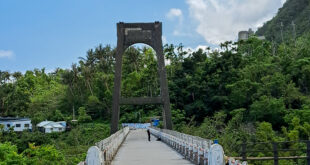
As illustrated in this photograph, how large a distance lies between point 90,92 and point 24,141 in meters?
28.8

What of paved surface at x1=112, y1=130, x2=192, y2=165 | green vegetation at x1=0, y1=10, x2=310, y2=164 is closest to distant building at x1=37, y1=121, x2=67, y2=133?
green vegetation at x1=0, y1=10, x2=310, y2=164

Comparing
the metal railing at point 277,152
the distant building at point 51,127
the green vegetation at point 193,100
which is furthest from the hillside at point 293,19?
the metal railing at point 277,152

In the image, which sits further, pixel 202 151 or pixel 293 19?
pixel 293 19

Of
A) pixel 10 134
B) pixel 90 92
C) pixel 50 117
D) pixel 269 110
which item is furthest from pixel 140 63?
pixel 269 110

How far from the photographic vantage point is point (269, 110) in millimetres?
41562

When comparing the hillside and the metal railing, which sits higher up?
the hillside

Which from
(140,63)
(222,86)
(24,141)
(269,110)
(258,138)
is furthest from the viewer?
(140,63)

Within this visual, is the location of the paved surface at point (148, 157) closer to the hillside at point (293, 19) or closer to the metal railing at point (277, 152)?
the metal railing at point (277, 152)

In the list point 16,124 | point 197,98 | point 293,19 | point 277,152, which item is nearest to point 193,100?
point 197,98

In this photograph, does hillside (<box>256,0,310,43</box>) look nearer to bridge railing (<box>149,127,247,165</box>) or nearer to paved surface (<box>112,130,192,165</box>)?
paved surface (<box>112,130,192,165</box>)

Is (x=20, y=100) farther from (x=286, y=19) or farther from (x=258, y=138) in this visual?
(x=286, y=19)

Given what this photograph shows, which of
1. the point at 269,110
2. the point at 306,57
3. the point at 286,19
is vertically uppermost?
the point at 286,19

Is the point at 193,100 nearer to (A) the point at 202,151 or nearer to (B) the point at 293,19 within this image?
(A) the point at 202,151

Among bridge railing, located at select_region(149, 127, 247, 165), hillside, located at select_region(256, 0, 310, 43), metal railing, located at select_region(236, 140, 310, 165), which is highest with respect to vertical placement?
hillside, located at select_region(256, 0, 310, 43)
